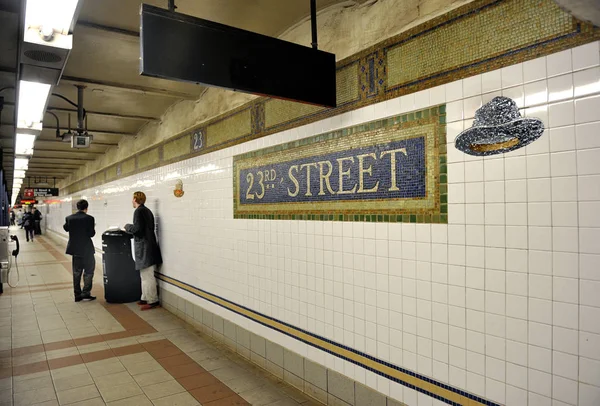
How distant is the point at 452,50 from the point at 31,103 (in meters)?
4.74

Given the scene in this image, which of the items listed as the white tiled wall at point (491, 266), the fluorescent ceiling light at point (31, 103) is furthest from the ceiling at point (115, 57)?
the white tiled wall at point (491, 266)

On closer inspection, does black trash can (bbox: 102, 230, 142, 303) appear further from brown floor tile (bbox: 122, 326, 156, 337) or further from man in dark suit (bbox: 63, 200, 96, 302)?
brown floor tile (bbox: 122, 326, 156, 337)

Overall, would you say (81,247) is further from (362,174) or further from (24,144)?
(362,174)

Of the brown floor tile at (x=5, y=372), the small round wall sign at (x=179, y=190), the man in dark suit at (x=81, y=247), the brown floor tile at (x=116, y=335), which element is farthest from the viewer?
the man in dark suit at (x=81, y=247)

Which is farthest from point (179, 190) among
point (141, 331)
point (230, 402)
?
point (230, 402)

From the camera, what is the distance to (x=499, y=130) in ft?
7.14

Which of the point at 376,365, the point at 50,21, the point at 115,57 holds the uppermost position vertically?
the point at 115,57

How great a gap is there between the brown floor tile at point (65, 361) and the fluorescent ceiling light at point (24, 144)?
3514mm

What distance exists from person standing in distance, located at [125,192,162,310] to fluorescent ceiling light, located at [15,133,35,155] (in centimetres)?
186

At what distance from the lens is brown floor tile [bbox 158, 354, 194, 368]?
4.43m

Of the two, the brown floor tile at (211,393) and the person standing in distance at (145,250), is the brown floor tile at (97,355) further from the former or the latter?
the person standing in distance at (145,250)

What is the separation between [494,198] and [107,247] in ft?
21.7

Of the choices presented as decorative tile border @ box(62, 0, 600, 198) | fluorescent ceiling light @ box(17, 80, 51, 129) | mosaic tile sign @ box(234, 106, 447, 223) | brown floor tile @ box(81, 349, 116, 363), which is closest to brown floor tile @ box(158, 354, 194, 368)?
brown floor tile @ box(81, 349, 116, 363)

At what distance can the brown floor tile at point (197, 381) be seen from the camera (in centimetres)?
389
